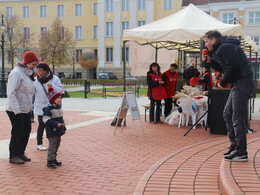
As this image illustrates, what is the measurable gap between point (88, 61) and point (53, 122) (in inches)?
1759

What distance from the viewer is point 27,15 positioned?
56.8 m

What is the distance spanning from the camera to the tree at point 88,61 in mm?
49625

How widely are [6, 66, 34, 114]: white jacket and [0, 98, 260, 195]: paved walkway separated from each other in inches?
36.9

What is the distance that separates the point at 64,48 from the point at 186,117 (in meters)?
33.8

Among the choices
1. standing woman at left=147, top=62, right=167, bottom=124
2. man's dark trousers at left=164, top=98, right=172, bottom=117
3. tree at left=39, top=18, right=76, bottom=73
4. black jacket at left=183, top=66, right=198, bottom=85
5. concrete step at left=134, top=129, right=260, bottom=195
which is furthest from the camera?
tree at left=39, top=18, right=76, bottom=73

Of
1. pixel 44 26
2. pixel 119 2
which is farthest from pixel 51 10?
pixel 119 2

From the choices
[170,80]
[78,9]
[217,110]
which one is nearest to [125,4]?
[78,9]

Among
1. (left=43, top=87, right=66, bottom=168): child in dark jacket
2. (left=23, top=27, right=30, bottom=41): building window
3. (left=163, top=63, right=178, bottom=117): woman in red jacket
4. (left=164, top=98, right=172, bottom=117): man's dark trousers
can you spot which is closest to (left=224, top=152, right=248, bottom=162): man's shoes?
(left=43, top=87, right=66, bottom=168): child in dark jacket

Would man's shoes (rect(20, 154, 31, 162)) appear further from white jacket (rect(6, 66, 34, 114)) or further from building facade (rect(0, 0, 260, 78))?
building facade (rect(0, 0, 260, 78))

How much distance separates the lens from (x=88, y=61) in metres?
49.6

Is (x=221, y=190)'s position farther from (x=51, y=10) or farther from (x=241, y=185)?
(x=51, y=10)

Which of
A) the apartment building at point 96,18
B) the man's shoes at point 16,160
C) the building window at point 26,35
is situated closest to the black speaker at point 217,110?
the man's shoes at point 16,160

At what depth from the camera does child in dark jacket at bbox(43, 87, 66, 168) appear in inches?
218

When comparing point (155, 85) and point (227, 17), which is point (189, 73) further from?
Answer: point (227, 17)
